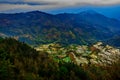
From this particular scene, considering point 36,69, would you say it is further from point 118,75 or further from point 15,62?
point 118,75

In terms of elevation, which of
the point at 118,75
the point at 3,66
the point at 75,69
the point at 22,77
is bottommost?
the point at 75,69

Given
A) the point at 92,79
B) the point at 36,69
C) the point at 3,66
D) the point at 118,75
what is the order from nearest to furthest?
the point at 3,66 → the point at 118,75 → the point at 92,79 → the point at 36,69

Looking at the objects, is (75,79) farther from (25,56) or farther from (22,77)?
(25,56)

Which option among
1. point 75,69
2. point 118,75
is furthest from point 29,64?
point 118,75

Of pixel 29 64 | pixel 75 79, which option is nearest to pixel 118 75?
pixel 75 79

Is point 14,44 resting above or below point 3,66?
below

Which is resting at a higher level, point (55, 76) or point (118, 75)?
point (118, 75)

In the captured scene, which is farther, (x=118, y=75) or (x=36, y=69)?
(x=36, y=69)

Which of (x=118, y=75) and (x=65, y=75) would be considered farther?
(x=65, y=75)

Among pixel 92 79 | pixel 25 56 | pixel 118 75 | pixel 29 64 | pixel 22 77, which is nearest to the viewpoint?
pixel 118 75
